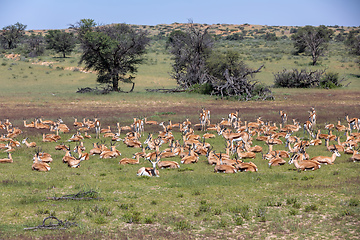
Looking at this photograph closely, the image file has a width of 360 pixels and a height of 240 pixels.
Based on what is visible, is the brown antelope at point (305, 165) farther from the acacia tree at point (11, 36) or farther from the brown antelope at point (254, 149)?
the acacia tree at point (11, 36)

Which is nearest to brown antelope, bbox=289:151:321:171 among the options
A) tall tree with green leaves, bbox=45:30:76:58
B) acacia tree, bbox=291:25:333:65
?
acacia tree, bbox=291:25:333:65

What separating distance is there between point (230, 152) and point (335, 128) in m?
7.35

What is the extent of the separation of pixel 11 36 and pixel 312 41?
55634mm

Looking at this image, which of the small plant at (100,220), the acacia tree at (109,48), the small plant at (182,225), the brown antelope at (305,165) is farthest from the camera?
the acacia tree at (109,48)

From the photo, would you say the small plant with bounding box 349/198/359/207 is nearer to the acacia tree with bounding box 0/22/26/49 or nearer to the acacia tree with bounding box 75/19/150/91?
the acacia tree with bounding box 75/19/150/91

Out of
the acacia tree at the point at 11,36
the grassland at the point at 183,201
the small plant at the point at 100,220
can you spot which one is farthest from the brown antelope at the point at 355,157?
the acacia tree at the point at 11,36

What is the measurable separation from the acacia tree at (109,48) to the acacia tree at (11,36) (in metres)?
43.6

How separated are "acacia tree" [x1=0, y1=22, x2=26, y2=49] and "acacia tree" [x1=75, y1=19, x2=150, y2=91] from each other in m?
43.6

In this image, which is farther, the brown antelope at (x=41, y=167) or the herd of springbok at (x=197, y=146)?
the herd of springbok at (x=197, y=146)

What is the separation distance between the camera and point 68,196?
32.5 feet

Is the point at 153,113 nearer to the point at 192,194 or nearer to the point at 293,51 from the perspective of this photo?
the point at 192,194

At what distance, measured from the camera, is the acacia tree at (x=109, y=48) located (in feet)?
122

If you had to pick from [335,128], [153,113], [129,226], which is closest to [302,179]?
[129,226]

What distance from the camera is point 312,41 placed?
187 ft
